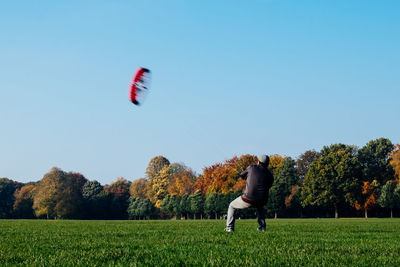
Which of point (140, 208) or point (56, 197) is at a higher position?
point (56, 197)

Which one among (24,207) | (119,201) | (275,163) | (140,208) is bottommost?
(24,207)

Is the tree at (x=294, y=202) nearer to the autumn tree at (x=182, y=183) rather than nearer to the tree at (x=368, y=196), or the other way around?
the tree at (x=368, y=196)

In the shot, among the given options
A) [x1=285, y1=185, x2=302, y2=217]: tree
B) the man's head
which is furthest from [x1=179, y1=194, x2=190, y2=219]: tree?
the man's head

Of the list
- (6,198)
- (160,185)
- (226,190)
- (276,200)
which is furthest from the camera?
(6,198)

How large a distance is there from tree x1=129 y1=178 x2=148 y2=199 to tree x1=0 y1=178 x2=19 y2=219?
32.9 meters

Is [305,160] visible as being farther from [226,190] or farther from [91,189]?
[91,189]

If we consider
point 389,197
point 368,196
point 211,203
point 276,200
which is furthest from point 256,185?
point 368,196

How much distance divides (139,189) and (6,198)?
3692 cm

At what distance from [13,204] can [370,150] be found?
94642 millimetres

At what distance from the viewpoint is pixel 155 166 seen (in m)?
119

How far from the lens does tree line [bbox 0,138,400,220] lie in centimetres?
7650

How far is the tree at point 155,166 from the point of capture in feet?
386

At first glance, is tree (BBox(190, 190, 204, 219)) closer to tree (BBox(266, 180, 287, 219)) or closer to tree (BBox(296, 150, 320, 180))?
tree (BBox(266, 180, 287, 219))

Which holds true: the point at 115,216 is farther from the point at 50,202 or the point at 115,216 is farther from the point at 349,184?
the point at 349,184
